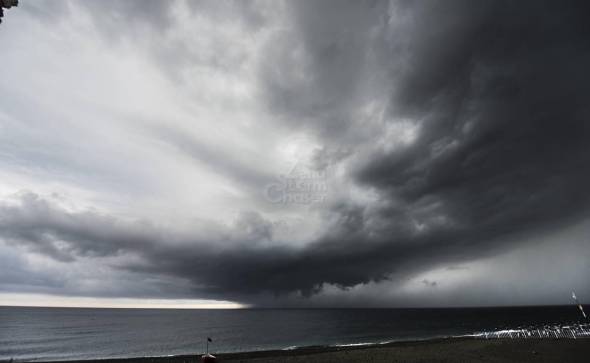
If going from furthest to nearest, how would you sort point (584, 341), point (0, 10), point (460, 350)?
point (584, 341), point (460, 350), point (0, 10)

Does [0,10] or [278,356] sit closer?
[0,10]

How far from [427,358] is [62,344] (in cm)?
10756

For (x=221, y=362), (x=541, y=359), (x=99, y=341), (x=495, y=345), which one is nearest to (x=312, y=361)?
(x=221, y=362)

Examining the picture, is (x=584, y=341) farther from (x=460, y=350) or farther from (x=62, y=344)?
(x=62, y=344)

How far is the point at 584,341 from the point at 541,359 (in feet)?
87.4

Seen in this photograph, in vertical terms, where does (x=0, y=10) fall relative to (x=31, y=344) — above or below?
above

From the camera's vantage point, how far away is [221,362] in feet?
186

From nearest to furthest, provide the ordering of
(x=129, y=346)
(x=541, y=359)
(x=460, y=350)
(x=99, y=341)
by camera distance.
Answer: (x=541, y=359) → (x=460, y=350) → (x=129, y=346) → (x=99, y=341)

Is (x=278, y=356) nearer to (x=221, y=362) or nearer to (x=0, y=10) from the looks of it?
(x=221, y=362)

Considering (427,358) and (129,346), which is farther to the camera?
(129,346)

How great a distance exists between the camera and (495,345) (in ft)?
214

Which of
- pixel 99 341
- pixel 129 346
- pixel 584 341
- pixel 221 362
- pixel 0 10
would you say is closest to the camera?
pixel 0 10

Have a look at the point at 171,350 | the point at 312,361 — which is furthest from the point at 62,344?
the point at 312,361

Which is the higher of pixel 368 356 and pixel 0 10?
pixel 0 10
